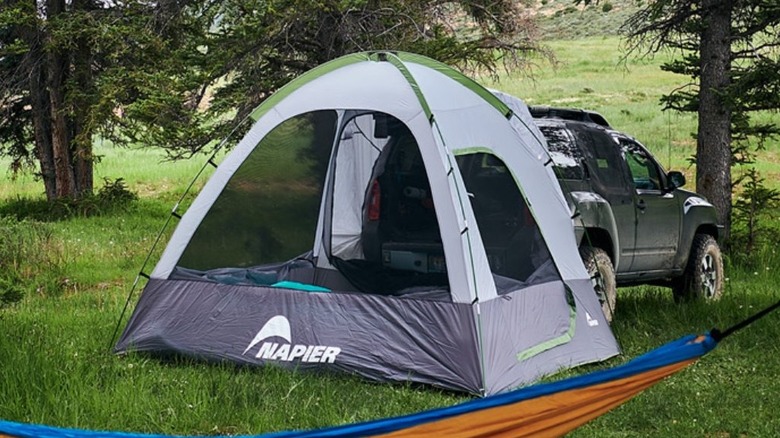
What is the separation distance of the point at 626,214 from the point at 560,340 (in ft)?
7.84

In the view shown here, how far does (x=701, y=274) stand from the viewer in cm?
1070

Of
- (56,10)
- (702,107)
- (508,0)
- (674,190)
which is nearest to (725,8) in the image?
(702,107)

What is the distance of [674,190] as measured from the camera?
10.3m

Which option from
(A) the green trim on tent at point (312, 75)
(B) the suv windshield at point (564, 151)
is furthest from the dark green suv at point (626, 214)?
(A) the green trim on tent at point (312, 75)

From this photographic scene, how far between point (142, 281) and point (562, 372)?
6.01 m

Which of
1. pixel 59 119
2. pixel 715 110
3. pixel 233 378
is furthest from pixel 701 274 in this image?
pixel 59 119

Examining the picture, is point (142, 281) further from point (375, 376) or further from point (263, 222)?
point (375, 376)

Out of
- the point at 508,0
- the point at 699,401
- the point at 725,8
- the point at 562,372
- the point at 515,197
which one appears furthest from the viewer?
the point at 508,0

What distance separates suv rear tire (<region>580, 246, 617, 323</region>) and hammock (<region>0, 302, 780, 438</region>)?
490cm

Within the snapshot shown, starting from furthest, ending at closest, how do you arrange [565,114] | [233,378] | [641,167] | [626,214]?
[641,167] → [565,114] → [626,214] → [233,378]

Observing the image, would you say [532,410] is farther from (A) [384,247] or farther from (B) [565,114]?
(B) [565,114]

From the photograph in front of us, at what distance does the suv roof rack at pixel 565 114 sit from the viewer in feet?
31.4

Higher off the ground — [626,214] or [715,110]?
[715,110]

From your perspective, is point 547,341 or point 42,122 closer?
point 547,341
